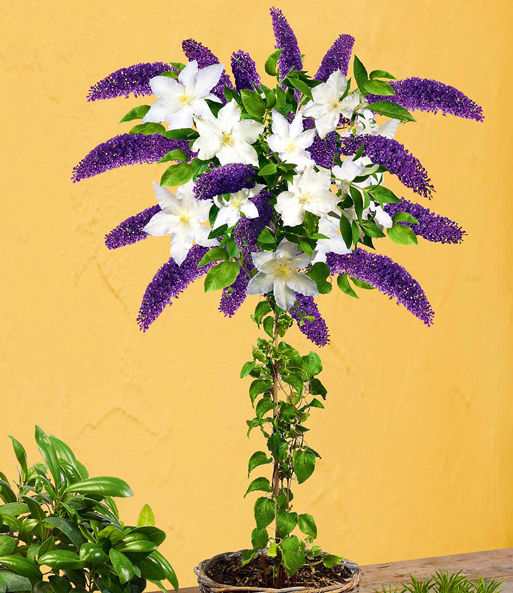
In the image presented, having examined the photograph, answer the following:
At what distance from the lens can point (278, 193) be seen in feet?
2.69

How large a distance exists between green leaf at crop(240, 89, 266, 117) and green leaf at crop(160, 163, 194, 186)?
9 centimetres

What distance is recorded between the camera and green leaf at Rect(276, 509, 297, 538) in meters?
0.85

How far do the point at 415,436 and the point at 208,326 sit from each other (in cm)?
58

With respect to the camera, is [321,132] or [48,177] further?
[48,177]

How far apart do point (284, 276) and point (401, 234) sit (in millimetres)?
158

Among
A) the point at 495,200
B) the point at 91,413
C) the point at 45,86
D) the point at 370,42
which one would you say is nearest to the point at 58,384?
the point at 91,413

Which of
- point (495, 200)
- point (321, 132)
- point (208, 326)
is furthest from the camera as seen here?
point (495, 200)

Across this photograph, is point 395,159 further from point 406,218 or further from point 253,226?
point 253,226

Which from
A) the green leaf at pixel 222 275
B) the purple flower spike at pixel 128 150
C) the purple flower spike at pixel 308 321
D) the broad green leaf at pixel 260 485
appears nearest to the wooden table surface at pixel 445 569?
the broad green leaf at pixel 260 485

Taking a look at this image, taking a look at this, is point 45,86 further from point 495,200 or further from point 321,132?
point 495,200

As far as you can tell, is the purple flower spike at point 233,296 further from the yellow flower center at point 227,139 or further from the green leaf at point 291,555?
the green leaf at point 291,555

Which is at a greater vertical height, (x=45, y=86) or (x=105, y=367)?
(x=45, y=86)

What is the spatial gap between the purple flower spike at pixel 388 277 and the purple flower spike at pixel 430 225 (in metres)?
0.06

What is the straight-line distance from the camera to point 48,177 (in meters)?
1.32
